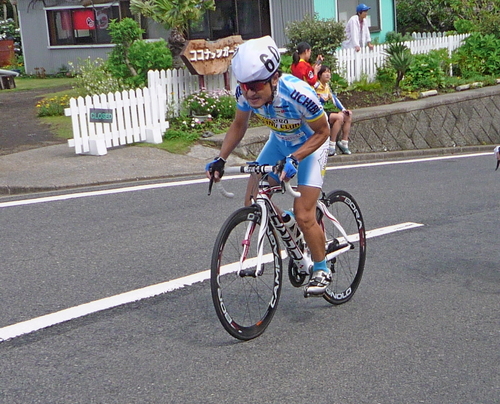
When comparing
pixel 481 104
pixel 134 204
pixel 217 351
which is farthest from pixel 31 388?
pixel 481 104

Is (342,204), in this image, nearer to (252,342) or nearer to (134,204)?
(252,342)

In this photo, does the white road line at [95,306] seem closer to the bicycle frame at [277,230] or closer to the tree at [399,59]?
the bicycle frame at [277,230]

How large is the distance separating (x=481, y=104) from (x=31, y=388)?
56.5 feet

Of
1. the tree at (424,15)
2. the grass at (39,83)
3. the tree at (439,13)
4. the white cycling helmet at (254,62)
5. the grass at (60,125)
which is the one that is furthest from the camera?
the tree at (424,15)

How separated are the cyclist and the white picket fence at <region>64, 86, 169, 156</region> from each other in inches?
314

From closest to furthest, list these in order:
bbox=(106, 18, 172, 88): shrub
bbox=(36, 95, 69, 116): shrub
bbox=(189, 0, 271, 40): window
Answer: bbox=(106, 18, 172, 88): shrub
bbox=(36, 95, 69, 116): shrub
bbox=(189, 0, 271, 40): window

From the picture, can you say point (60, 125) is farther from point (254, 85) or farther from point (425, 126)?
point (254, 85)

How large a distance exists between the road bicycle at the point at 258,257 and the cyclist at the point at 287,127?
12cm

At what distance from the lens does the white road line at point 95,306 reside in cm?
530

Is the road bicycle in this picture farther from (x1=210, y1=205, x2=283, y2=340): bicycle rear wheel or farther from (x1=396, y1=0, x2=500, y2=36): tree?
(x1=396, y1=0, x2=500, y2=36): tree

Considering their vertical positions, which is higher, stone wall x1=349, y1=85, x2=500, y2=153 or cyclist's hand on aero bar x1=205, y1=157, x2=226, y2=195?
cyclist's hand on aero bar x1=205, y1=157, x2=226, y2=195

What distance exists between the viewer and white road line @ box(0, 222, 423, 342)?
17.4ft

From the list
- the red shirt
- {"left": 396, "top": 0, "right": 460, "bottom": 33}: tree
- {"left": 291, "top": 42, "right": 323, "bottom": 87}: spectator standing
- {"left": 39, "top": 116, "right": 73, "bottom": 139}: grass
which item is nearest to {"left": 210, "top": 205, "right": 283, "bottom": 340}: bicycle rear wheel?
{"left": 291, "top": 42, "right": 323, "bottom": 87}: spectator standing

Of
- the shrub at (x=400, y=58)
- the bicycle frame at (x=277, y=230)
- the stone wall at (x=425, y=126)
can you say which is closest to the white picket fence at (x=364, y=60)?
the shrub at (x=400, y=58)
